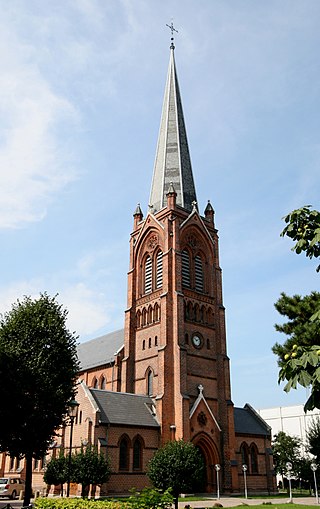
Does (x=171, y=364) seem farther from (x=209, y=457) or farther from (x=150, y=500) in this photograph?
(x=150, y=500)

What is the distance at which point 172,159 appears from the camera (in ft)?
179

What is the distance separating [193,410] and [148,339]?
323 inches

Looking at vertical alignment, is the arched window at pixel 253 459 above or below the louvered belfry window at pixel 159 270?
below

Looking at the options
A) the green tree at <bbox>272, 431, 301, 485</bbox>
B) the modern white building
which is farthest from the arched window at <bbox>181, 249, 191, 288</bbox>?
the modern white building

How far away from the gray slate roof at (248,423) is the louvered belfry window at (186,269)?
1529cm

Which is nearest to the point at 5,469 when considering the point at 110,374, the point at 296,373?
the point at 110,374

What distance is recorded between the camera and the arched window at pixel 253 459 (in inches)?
1839

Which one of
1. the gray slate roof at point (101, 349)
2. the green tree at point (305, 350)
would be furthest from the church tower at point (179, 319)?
the green tree at point (305, 350)

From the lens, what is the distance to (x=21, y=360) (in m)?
26.9

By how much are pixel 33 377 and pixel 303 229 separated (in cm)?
2168

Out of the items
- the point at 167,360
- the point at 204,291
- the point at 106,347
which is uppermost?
the point at 204,291

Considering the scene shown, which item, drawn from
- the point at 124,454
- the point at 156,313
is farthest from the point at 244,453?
the point at 156,313

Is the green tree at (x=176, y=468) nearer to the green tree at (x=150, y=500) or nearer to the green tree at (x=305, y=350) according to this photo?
the green tree at (x=150, y=500)

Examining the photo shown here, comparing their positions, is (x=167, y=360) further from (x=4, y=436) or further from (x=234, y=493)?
(x=4, y=436)
